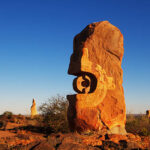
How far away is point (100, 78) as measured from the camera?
25.2 feet

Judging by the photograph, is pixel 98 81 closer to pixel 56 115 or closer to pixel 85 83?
pixel 85 83

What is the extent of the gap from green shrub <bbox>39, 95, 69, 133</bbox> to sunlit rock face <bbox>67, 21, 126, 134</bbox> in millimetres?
3890

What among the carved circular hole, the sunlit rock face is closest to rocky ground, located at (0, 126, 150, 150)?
the sunlit rock face

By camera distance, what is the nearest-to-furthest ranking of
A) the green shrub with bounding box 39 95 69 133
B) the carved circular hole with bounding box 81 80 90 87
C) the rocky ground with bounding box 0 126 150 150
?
the rocky ground with bounding box 0 126 150 150 < the carved circular hole with bounding box 81 80 90 87 < the green shrub with bounding box 39 95 69 133

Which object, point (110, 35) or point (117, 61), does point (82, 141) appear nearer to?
point (117, 61)

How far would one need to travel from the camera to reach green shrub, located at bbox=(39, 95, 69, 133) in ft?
36.9

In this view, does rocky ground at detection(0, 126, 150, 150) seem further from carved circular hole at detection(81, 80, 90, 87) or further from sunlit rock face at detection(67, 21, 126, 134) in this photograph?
carved circular hole at detection(81, 80, 90, 87)

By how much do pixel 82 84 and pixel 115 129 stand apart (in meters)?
2.04

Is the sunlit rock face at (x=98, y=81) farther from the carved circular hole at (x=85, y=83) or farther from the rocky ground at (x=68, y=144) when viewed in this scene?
the rocky ground at (x=68, y=144)

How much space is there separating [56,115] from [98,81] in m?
4.97

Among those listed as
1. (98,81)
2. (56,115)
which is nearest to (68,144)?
(98,81)

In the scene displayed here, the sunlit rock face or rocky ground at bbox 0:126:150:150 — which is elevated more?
the sunlit rock face

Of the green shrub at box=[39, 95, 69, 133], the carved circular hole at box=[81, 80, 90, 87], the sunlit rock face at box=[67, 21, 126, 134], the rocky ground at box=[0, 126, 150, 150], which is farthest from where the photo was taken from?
the green shrub at box=[39, 95, 69, 133]

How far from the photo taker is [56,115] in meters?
11.7
